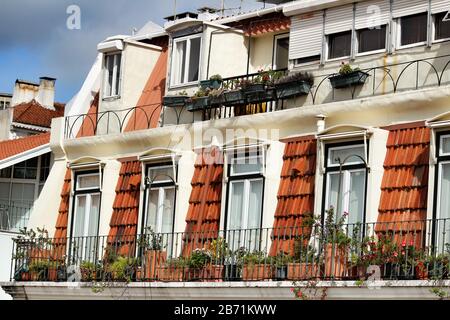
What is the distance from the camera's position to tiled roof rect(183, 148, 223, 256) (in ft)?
110

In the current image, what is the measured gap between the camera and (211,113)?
1367 inches

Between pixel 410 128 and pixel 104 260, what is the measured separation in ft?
26.6

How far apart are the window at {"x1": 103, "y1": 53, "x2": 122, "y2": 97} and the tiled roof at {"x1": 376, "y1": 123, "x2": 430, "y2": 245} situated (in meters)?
9.48

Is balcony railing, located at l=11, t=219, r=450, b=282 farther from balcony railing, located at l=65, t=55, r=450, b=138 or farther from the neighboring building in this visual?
balcony railing, located at l=65, t=55, r=450, b=138

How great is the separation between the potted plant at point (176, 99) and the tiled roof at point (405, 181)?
6.26 meters

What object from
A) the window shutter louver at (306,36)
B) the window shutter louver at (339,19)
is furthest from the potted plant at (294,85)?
the window shutter louver at (339,19)

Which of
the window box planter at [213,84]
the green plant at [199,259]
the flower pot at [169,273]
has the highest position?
the window box planter at [213,84]

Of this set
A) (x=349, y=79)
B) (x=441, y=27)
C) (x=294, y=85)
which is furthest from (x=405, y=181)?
(x=294, y=85)

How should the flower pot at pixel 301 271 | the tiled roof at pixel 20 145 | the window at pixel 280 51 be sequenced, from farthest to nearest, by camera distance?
the tiled roof at pixel 20 145, the window at pixel 280 51, the flower pot at pixel 301 271

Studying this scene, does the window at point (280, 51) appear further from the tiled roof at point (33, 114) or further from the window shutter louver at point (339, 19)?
the tiled roof at point (33, 114)

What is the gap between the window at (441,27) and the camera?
30.5 meters

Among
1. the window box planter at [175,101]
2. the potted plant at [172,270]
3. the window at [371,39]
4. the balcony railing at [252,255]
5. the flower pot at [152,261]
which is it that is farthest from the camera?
the window box planter at [175,101]

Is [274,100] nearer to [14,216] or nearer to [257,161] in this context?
[257,161]

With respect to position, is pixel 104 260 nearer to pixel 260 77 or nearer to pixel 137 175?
pixel 137 175
